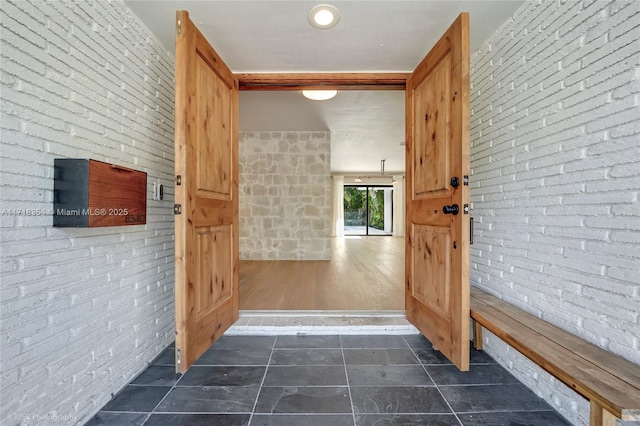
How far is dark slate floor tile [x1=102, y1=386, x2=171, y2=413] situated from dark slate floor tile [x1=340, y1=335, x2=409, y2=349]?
1162 millimetres

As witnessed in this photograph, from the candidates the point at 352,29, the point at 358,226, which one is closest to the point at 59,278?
the point at 352,29

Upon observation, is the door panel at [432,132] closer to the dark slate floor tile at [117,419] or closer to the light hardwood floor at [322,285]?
the light hardwood floor at [322,285]

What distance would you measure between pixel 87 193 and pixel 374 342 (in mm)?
Result: 1962

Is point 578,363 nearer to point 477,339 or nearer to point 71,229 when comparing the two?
point 477,339

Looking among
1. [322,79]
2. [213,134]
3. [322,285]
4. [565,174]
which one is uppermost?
[322,79]

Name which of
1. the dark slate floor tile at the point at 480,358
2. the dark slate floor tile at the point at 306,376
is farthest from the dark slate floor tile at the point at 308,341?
the dark slate floor tile at the point at 480,358

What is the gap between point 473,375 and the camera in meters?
1.78

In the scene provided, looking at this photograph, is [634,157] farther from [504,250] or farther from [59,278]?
[59,278]

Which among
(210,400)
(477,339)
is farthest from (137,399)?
(477,339)

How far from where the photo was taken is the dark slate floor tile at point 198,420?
1.36m

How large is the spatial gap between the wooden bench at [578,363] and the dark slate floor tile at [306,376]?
2.82 feet

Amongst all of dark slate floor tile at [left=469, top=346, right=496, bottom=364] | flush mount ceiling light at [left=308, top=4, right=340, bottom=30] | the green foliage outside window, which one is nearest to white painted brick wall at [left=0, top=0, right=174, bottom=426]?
flush mount ceiling light at [left=308, top=4, right=340, bottom=30]

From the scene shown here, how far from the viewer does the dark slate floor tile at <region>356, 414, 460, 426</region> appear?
136cm

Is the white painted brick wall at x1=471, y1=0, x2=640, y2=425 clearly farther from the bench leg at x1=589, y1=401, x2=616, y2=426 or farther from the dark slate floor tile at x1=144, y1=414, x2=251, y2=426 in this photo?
the dark slate floor tile at x1=144, y1=414, x2=251, y2=426
